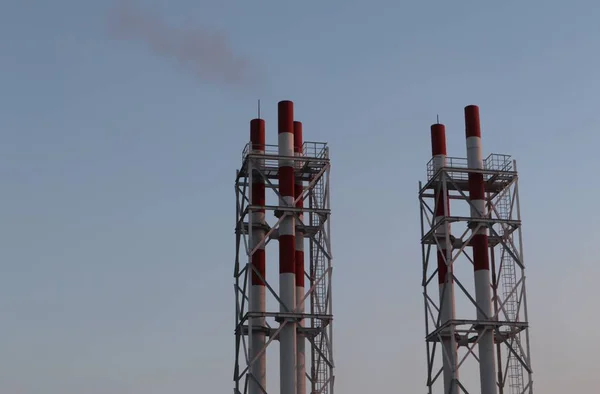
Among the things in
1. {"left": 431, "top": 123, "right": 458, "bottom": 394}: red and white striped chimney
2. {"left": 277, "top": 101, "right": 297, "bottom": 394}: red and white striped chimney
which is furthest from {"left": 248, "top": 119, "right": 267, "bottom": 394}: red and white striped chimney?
{"left": 431, "top": 123, "right": 458, "bottom": 394}: red and white striped chimney

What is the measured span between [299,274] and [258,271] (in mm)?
3191

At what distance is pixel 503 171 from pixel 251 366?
1927 cm

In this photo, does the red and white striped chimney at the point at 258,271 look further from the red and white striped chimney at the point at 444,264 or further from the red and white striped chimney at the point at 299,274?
the red and white striped chimney at the point at 444,264

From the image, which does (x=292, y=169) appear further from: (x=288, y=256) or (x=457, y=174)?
(x=457, y=174)

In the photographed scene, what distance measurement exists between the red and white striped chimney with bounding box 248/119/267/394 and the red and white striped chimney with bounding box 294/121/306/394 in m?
2.18

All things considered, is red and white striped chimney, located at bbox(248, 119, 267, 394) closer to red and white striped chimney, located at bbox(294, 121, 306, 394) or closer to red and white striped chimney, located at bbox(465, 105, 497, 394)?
red and white striped chimney, located at bbox(294, 121, 306, 394)

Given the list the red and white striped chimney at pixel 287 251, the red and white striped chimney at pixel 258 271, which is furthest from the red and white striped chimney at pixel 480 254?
the red and white striped chimney at pixel 258 271

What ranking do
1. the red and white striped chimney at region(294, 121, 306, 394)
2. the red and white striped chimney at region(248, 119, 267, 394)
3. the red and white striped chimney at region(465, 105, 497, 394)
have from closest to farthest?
the red and white striped chimney at region(248, 119, 267, 394)
the red and white striped chimney at region(294, 121, 306, 394)
the red and white striped chimney at region(465, 105, 497, 394)

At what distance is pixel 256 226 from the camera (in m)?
70.6

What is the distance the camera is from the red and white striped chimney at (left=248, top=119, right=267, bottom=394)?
6800 cm

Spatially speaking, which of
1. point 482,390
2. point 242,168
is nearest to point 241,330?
point 242,168

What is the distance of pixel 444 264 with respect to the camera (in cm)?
7319

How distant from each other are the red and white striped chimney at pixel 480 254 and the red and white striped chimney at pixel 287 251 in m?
10.9

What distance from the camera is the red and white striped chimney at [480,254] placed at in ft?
229
